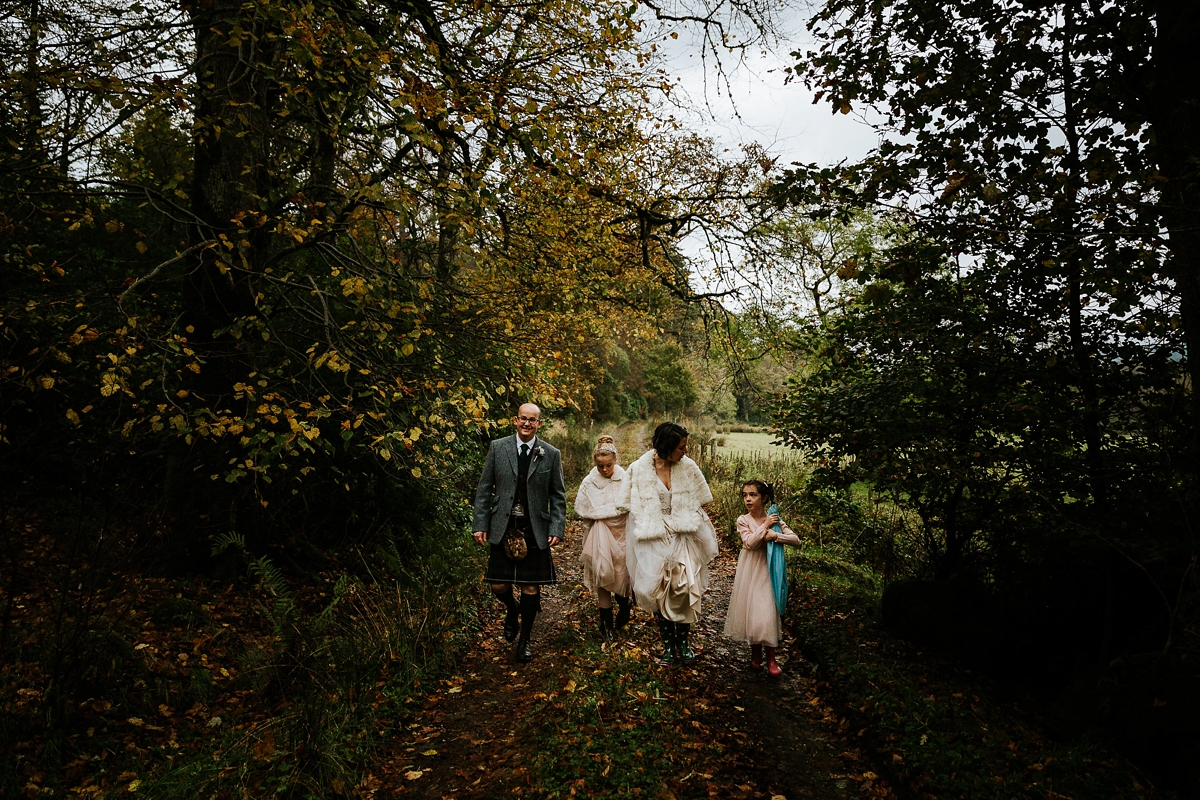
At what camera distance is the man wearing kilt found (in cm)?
571

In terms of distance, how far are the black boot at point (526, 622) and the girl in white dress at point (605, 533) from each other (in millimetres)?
598

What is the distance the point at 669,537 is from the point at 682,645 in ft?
3.38

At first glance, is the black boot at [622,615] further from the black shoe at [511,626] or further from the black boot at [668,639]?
the black shoe at [511,626]

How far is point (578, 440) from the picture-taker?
18141 mm

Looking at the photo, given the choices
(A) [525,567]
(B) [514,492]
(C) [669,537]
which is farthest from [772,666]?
(B) [514,492]

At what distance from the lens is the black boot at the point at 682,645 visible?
5.70 metres

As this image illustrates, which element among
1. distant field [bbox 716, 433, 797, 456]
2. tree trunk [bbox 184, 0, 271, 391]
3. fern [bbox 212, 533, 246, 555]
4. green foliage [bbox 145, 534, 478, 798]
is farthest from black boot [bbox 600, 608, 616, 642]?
distant field [bbox 716, 433, 797, 456]

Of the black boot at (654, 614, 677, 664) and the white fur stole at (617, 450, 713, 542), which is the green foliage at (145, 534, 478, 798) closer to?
the black boot at (654, 614, 677, 664)

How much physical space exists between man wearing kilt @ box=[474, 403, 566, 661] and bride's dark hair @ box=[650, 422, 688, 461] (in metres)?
0.94

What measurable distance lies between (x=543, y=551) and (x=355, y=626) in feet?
5.81

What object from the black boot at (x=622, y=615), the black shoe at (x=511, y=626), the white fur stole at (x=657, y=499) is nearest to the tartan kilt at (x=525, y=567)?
the black shoe at (x=511, y=626)

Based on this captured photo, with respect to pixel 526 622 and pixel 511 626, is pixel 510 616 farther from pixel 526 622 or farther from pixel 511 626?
pixel 526 622

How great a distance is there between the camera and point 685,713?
466 centimetres

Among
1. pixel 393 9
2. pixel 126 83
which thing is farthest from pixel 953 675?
pixel 126 83
